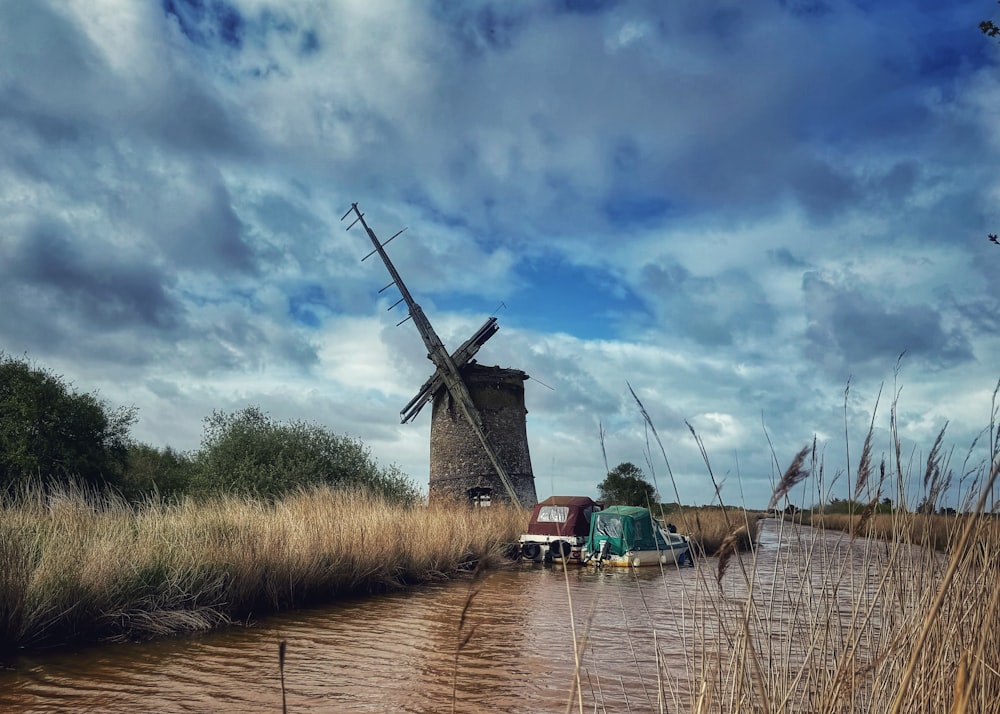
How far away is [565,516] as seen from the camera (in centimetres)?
1992

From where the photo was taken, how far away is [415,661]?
742cm

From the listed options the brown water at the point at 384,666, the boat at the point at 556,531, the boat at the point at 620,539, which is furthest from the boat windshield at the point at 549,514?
the brown water at the point at 384,666

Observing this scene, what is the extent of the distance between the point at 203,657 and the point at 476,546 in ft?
32.9

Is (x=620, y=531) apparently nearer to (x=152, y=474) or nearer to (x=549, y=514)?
(x=549, y=514)

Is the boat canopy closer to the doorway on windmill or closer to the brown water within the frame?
the doorway on windmill

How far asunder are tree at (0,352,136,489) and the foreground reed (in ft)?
25.3

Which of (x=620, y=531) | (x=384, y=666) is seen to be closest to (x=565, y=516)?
(x=620, y=531)

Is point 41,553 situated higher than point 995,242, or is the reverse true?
point 995,242

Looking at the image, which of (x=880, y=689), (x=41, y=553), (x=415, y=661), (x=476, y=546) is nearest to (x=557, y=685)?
(x=415, y=661)

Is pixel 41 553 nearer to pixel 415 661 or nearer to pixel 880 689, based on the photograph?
pixel 415 661

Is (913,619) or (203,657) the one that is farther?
(203,657)

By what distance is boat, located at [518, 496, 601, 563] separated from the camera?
19156 mm

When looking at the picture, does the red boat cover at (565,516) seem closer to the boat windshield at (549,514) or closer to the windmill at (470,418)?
the boat windshield at (549,514)

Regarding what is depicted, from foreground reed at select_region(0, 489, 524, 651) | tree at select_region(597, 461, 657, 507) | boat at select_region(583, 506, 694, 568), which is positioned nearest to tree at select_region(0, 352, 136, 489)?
foreground reed at select_region(0, 489, 524, 651)
